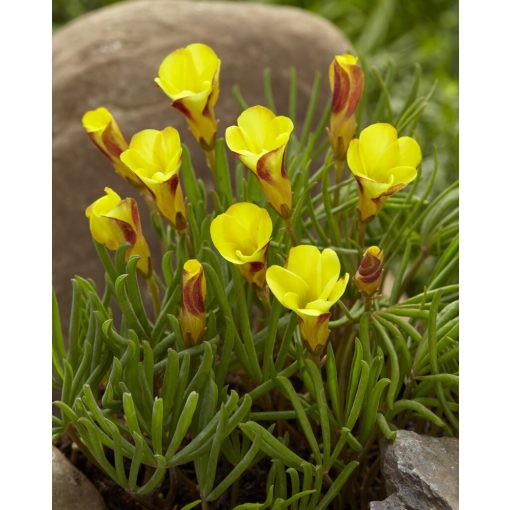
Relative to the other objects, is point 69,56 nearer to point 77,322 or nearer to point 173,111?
point 173,111

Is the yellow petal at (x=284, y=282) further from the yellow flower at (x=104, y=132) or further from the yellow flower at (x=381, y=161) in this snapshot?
the yellow flower at (x=104, y=132)

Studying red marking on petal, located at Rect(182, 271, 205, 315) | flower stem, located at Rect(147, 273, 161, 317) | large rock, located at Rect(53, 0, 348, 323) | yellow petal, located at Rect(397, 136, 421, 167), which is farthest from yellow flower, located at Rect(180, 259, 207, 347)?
large rock, located at Rect(53, 0, 348, 323)

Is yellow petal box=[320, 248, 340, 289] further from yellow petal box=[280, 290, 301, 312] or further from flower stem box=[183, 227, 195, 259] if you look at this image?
flower stem box=[183, 227, 195, 259]

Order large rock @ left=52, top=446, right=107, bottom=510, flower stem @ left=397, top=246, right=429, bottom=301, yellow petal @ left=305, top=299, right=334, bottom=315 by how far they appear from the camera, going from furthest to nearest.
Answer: flower stem @ left=397, top=246, right=429, bottom=301
large rock @ left=52, top=446, right=107, bottom=510
yellow petal @ left=305, top=299, right=334, bottom=315

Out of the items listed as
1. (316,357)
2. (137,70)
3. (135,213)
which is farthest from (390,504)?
(137,70)

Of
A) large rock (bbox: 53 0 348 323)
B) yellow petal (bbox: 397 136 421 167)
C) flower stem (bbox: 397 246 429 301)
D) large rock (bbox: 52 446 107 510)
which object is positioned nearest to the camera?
yellow petal (bbox: 397 136 421 167)

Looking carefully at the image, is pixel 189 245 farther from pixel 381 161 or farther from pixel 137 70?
pixel 137 70

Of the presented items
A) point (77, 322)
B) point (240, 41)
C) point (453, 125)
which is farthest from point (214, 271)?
point (453, 125)
